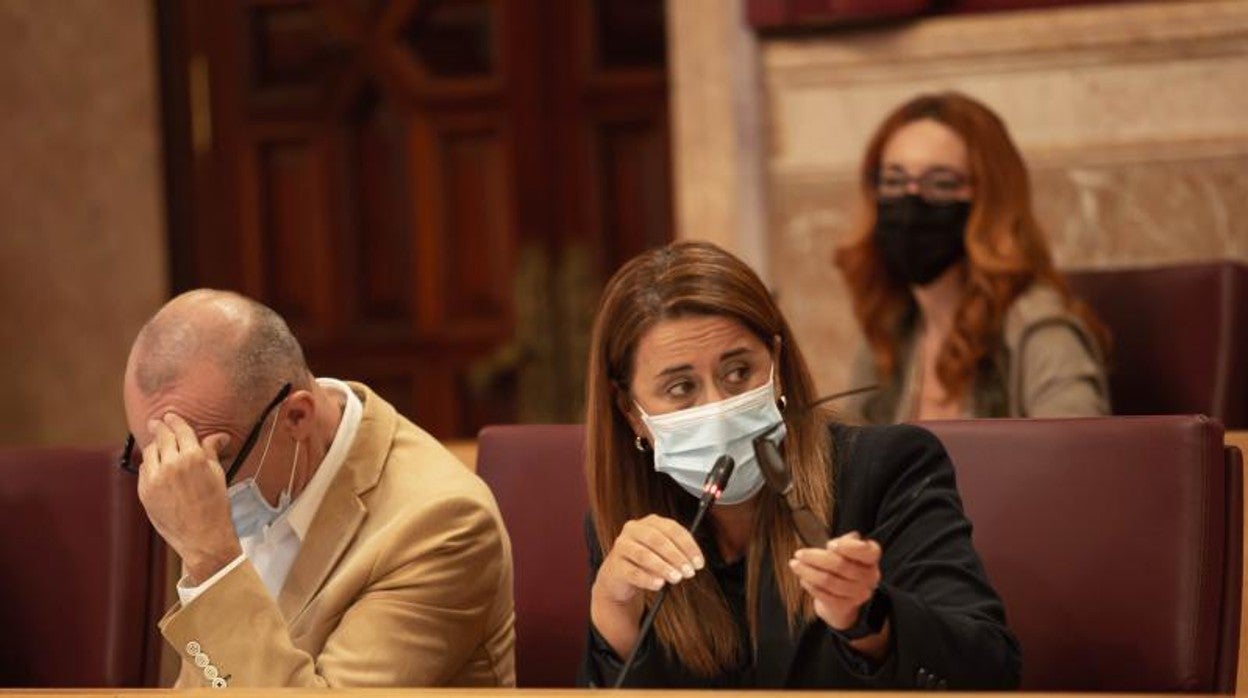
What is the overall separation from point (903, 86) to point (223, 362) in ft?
8.61

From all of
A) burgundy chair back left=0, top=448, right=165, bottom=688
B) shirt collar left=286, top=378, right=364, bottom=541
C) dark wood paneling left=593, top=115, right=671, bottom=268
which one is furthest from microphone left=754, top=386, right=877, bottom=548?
dark wood paneling left=593, top=115, right=671, bottom=268

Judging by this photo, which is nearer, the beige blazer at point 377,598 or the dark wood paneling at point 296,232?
the beige blazer at point 377,598

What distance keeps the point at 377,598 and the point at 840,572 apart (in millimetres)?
736

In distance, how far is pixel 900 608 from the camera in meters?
2.16

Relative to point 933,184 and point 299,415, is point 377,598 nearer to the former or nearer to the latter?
point 299,415

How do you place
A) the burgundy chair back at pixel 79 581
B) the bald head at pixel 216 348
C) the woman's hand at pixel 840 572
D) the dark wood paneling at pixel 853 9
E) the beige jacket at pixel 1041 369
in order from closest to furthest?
the woman's hand at pixel 840 572 < the bald head at pixel 216 348 < the burgundy chair back at pixel 79 581 < the beige jacket at pixel 1041 369 < the dark wood paneling at pixel 853 9

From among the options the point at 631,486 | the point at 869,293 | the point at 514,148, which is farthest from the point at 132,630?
the point at 514,148

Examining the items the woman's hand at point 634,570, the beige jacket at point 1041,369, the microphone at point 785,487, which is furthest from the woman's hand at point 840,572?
the beige jacket at point 1041,369

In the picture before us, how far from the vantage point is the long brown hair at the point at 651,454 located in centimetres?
242

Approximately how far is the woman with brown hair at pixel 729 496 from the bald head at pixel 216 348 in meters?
0.42

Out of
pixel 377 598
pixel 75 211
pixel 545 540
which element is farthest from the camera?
pixel 75 211

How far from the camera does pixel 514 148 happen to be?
588 centimetres

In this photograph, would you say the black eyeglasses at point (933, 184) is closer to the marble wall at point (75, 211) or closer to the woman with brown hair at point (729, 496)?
the woman with brown hair at point (729, 496)

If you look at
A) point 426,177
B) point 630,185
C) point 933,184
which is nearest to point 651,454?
point 933,184
